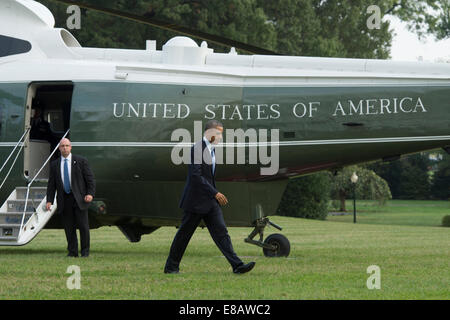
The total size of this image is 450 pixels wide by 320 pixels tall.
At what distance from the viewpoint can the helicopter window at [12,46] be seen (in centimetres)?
1494

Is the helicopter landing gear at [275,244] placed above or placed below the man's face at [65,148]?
below

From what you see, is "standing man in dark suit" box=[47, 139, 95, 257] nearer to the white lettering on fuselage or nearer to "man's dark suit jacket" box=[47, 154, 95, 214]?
"man's dark suit jacket" box=[47, 154, 95, 214]

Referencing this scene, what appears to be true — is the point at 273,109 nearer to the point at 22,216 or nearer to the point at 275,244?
the point at 275,244

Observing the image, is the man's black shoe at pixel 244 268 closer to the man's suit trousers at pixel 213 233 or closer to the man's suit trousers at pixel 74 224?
the man's suit trousers at pixel 213 233

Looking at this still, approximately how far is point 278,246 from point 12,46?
6453 mm

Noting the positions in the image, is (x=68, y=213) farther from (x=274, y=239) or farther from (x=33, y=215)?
(x=274, y=239)

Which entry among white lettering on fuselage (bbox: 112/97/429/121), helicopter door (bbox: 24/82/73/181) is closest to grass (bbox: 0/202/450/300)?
helicopter door (bbox: 24/82/73/181)

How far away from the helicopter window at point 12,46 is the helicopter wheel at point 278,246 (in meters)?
5.98

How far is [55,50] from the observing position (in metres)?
14.9

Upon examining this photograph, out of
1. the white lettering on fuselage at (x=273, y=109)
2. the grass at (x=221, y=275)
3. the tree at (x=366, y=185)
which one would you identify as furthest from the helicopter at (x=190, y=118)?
the tree at (x=366, y=185)

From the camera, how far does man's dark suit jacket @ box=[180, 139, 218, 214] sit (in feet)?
34.1

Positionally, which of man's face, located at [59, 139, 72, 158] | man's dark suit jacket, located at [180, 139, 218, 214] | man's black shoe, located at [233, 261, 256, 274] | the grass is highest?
man's face, located at [59, 139, 72, 158]

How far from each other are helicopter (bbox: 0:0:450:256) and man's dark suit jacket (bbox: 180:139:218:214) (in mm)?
3189

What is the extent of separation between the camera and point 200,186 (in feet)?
34.2
